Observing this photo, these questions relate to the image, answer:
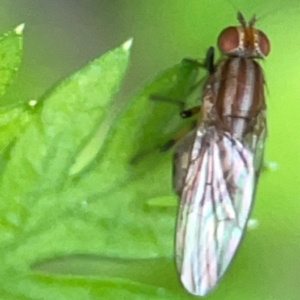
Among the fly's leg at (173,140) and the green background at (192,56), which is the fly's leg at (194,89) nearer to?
the fly's leg at (173,140)

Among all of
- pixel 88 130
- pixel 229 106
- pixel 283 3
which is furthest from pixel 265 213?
pixel 88 130

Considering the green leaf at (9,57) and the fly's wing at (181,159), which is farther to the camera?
the fly's wing at (181,159)

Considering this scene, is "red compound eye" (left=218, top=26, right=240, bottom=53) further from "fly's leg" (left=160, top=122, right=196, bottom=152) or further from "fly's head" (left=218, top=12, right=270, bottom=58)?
"fly's leg" (left=160, top=122, right=196, bottom=152)

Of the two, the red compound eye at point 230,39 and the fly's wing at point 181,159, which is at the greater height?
the red compound eye at point 230,39

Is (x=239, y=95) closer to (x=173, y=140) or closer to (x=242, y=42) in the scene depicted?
(x=242, y=42)

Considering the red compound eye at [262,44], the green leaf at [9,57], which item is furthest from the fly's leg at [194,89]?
the green leaf at [9,57]

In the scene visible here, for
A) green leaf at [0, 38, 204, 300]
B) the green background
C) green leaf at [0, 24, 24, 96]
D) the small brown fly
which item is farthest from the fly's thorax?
green leaf at [0, 24, 24, 96]
